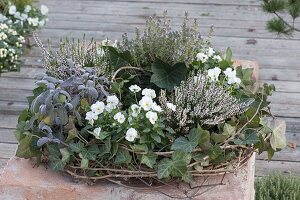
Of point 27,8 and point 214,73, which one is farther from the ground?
point 27,8

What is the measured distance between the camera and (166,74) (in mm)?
2350

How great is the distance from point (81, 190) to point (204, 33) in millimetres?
2888

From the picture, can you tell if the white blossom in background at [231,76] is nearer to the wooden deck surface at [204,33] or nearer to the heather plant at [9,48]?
the wooden deck surface at [204,33]

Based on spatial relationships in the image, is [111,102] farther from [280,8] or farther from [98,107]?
[280,8]

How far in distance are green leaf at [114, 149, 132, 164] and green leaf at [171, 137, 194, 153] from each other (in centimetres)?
13

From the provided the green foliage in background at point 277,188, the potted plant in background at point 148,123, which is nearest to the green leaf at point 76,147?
the potted plant in background at point 148,123

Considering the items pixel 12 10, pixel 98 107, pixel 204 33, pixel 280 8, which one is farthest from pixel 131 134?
pixel 204 33

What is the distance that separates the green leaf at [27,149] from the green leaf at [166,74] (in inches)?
17.4

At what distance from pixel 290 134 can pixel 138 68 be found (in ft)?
5.32

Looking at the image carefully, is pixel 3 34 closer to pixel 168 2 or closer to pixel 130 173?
pixel 168 2

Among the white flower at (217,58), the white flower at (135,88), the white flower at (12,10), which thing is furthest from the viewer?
the white flower at (12,10)

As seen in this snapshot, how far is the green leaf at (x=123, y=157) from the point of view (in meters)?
2.08

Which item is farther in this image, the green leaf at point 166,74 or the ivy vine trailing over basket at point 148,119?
the green leaf at point 166,74

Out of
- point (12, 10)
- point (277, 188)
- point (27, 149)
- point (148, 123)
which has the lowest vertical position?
point (277, 188)
